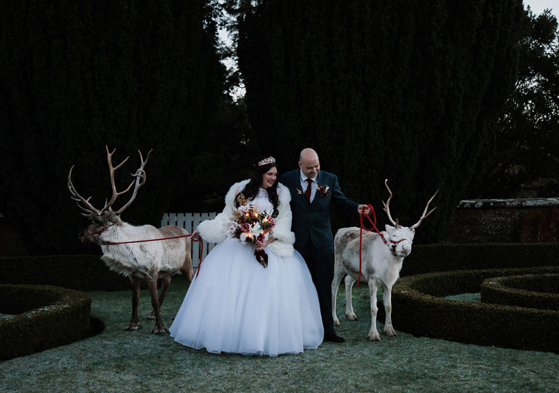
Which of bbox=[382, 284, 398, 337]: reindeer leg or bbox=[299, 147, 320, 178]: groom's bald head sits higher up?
bbox=[299, 147, 320, 178]: groom's bald head

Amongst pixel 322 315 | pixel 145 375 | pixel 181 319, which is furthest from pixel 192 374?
pixel 322 315

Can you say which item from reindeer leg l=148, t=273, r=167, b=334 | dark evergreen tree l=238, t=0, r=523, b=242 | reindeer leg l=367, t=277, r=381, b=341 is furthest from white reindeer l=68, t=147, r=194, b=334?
dark evergreen tree l=238, t=0, r=523, b=242

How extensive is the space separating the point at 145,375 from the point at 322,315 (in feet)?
6.94

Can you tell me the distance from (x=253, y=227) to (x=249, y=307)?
813mm

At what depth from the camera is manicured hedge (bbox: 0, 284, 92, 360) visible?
5574 millimetres

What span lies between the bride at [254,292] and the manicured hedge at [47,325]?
4.95 ft

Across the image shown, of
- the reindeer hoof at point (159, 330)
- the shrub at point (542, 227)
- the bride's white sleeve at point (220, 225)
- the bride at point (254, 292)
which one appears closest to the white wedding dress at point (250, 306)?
the bride at point (254, 292)

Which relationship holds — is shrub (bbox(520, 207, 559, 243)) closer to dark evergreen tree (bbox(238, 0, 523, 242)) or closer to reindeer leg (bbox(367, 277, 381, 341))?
dark evergreen tree (bbox(238, 0, 523, 242))

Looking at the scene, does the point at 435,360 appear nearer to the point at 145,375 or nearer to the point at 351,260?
the point at 351,260

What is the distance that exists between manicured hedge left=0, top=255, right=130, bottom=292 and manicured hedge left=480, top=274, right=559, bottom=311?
688 centimetres

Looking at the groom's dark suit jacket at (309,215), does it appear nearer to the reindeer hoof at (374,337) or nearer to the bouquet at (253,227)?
the bouquet at (253,227)

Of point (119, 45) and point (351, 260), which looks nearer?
point (351, 260)

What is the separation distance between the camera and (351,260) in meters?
7.01

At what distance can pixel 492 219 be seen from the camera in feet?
45.9
